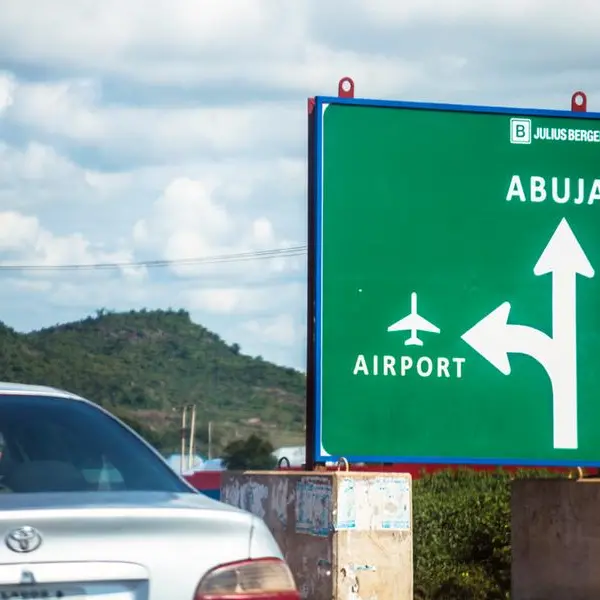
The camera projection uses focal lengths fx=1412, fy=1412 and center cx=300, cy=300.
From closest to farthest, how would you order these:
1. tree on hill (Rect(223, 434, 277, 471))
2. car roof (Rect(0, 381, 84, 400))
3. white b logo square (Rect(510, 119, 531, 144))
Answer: car roof (Rect(0, 381, 84, 400)) → white b logo square (Rect(510, 119, 531, 144)) → tree on hill (Rect(223, 434, 277, 471))

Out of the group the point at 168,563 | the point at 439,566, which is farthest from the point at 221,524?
the point at 439,566

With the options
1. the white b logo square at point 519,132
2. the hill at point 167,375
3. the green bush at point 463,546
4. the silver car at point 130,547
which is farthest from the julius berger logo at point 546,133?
the hill at point 167,375

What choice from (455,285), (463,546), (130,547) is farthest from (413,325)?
(130,547)

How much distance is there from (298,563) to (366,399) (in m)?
1.22

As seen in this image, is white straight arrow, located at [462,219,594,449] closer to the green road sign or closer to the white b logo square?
the green road sign

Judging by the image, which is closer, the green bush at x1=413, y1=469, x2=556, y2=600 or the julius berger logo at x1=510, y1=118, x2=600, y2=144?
the julius berger logo at x1=510, y1=118, x2=600, y2=144

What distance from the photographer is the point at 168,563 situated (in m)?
4.00

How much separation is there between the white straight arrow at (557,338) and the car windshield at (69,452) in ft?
16.4

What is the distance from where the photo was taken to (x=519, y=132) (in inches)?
397

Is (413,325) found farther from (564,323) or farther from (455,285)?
(564,323)

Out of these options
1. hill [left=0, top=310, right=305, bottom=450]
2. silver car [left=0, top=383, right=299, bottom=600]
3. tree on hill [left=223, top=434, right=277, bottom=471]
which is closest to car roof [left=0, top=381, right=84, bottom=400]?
silver car [left=0, top=383, right=299, bottom=600]

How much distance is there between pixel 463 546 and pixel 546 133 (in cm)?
562

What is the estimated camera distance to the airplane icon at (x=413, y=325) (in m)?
9.60

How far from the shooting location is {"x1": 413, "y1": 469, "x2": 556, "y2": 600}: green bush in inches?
512
